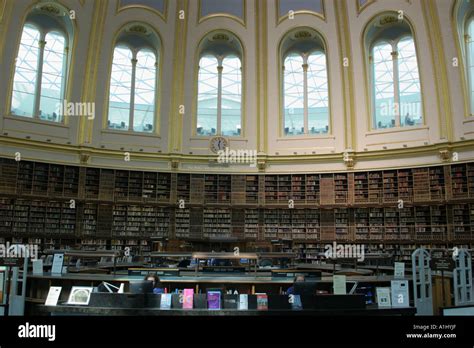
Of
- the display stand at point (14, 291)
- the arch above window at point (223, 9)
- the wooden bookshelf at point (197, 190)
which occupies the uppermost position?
the arch above window at point (223, 9)

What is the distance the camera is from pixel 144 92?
17.5 m

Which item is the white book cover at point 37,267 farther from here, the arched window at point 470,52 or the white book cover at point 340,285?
the arched window at point 470,52

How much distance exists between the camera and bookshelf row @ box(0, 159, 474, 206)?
14477 millimetres

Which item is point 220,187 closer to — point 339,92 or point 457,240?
point 339,92

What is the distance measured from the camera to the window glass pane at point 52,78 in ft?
52.4

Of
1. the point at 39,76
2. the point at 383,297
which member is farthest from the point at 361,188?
the point at 39,76

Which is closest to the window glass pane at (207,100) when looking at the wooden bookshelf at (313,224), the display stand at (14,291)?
the wooden bookshelf at (313,224)

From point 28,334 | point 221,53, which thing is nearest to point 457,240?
point 221,53

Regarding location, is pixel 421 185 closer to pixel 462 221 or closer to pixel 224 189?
pixel 462 221

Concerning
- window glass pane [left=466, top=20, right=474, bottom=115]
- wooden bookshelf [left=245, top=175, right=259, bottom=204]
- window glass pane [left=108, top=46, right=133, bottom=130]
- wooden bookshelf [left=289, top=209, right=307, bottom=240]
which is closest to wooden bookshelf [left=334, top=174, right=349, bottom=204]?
wooden bookshelf [left=289, top=209, right=307, bottom=240]

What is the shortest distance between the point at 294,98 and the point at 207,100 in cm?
329

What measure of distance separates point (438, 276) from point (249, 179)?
909cm

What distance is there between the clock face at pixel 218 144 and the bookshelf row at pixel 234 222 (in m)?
2.22

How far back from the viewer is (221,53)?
59.8 ft
